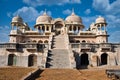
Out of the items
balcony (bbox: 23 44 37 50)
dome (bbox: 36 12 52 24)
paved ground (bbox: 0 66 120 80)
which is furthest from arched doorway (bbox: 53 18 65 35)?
paved ground (bbox: 0 66 120 80)

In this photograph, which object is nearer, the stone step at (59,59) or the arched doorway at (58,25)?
the stone step at (59,59)

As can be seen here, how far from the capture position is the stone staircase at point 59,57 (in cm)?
3102

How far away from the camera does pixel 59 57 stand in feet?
111

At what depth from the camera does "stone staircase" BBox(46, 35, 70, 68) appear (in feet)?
102

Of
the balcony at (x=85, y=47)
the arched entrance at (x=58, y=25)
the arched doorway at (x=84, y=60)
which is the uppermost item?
the arched entrance at (x=58, y=25)

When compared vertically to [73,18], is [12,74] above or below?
below

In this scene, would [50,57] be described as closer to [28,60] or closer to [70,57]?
[70,57]

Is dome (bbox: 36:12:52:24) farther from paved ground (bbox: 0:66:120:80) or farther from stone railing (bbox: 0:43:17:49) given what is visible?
paved ground (bbox: 0:66:120:80)

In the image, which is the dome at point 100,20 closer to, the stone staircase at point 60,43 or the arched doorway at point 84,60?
the stone staircase at point 60,43

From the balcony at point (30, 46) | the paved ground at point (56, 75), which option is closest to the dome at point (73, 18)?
the balcony at point (30, 46)

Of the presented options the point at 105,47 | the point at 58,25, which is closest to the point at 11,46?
the point at 105,47

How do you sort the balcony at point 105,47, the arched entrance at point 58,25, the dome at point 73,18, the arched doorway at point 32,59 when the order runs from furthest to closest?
the dome at point 73,18 < the arched entrance at point 58,25 < the balcony at point 105,47 < the arched doorway at point 32,59

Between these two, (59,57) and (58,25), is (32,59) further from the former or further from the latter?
(58,25)

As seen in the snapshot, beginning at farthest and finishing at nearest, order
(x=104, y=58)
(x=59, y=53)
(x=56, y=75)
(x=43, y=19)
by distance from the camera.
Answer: (x=43, y=19)
(x=104, y=58)
(x=59, y=53)
(x=56, y=75)
